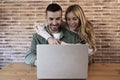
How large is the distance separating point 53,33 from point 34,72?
61 centimetres

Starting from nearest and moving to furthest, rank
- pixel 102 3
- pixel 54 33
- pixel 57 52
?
pixel 57 52 → pixel 54 33 → pixel 102 3

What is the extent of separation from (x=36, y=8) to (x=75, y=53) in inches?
69.3

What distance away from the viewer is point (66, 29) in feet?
8.05

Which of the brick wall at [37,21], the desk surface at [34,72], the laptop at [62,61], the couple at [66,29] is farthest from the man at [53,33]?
the brick wall at [37,21]

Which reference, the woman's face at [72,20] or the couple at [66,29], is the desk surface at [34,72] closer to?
the couple at [66,29]

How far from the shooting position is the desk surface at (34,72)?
1.77 metres

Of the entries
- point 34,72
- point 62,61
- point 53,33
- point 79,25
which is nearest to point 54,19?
point 53,33

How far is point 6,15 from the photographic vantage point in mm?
3217

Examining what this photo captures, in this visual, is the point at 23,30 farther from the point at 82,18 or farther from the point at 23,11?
the point at 82,18

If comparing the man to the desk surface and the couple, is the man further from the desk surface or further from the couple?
the desk surface

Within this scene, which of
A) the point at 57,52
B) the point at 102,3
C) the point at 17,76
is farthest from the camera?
the point at 102,3

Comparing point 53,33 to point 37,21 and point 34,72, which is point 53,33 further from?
point 37,21

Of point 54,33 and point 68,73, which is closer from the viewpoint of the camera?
point 68,73

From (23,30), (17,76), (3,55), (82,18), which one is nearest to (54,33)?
(82,18)
